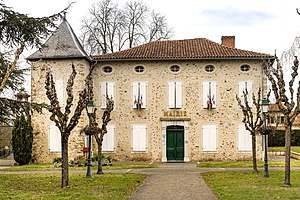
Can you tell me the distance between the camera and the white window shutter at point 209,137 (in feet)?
87.6

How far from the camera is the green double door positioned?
27.0 m

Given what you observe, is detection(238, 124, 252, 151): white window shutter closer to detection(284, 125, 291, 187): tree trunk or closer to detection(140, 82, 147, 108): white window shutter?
detection(140, 82, 147, 108): white window shutter

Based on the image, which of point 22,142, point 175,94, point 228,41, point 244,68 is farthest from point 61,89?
point 228,41

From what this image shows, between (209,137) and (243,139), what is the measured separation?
6.05 ft

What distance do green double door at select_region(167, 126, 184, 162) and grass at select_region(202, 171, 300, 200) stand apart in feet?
32.4

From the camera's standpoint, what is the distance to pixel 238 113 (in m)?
26.8

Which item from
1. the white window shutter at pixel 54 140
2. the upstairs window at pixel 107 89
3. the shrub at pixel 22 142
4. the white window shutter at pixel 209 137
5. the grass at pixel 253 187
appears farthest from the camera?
the upstairs window at pixel 107 89

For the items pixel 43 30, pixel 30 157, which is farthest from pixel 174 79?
pixel 43 30

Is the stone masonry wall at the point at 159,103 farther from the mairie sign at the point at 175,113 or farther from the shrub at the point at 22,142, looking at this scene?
the shrub at the point at 22,142

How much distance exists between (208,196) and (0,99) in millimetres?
6775

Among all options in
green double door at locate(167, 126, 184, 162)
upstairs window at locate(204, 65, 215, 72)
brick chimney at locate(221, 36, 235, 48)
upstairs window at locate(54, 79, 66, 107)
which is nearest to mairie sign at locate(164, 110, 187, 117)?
green double door at locate(167, 126, 184, 162)

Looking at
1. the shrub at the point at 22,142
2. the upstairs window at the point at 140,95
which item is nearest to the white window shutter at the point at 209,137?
the upstairs window at the point at 140,95

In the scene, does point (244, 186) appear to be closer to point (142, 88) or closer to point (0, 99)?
point (0, 99)

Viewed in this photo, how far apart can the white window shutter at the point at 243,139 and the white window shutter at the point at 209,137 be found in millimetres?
1304
